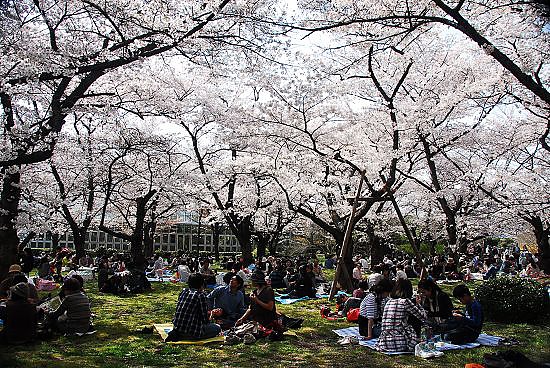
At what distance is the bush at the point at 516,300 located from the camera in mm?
8547

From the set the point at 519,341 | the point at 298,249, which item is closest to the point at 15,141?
the point at 519,341

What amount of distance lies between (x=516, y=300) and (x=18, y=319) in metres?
7.78

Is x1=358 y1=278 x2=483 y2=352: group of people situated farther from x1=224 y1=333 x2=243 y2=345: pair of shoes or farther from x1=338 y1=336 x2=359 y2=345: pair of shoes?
x1=224 y1=333 x2=243 y2=345: pair of shoes

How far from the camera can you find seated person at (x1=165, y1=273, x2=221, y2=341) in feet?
22.3

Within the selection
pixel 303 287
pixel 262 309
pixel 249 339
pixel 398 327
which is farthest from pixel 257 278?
pixel 303 287

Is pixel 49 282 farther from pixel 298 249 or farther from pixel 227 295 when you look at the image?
pixel 298 249

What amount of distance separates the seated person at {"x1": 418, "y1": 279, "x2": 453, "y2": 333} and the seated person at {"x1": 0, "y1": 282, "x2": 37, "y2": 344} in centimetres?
541

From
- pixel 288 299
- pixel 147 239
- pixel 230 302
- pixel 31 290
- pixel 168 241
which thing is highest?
pixel 168 241

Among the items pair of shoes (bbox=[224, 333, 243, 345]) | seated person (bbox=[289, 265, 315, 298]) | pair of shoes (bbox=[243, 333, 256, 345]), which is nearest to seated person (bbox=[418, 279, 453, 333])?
pair of shoes (bbox=[243, 333, 256, 345])

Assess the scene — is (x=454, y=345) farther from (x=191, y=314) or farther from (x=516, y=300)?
(x=191, y=314)

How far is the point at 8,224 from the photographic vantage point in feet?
32.4

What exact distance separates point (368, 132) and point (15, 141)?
29.3 feet

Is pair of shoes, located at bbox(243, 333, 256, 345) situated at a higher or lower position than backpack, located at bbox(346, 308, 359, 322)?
lower

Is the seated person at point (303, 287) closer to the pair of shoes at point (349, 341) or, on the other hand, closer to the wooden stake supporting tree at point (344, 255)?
the wooden stake supporting tree at point (344, 255)
